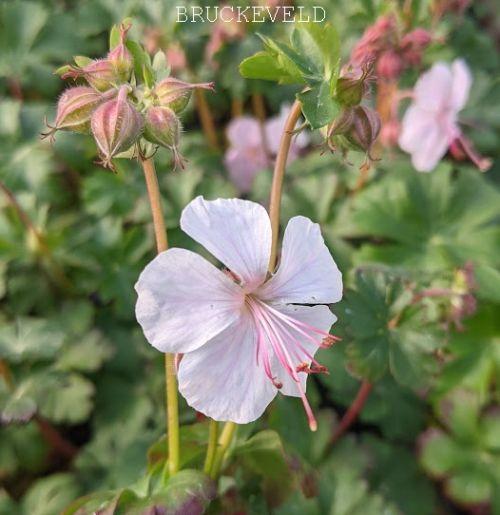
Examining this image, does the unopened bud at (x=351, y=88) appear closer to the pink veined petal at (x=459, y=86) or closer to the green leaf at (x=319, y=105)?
the green leaf at (x=319, y=105)

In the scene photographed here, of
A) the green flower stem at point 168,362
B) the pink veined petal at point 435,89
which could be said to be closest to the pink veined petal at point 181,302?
the green flower stem at point 168,362

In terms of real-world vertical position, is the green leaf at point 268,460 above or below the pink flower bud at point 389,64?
below

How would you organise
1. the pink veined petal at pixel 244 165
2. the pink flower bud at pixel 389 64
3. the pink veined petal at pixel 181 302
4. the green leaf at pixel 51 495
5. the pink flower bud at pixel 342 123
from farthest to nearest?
1. the pink veined petal at pixel 244 165
2. the pink flower bud at pixel 389 64
3. the green leaf at pixel 51 495
4. the pink flower bud at pixel 342 123
5. the pink veined petal at pixel 181 302

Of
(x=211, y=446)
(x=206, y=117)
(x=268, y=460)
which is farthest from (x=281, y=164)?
(x=206, y=117)

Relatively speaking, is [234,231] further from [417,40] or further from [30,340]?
[417,40]

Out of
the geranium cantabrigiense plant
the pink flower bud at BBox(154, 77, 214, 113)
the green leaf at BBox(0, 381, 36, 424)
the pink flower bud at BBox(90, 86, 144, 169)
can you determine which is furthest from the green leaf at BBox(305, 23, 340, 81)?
the green leaf at BBox(0, 381, 36, 424)

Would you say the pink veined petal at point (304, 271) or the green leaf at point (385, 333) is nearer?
the pink veined petal at point (304, 271)

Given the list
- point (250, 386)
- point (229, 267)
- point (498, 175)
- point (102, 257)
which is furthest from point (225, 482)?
point (498, 175)
